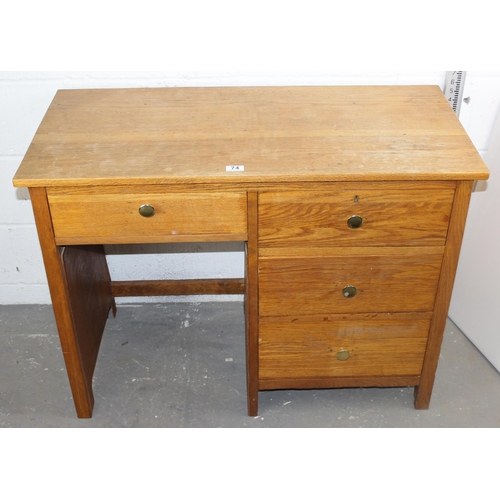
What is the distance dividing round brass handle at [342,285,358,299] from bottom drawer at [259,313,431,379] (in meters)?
0.08

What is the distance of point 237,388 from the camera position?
2090 millimetres

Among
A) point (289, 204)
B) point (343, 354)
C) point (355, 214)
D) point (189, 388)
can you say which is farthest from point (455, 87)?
point (189, 388)

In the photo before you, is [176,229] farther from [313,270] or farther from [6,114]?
[6,114]

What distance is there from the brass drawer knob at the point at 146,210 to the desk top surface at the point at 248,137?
0.08m

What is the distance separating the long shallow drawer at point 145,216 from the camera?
5.21 ft

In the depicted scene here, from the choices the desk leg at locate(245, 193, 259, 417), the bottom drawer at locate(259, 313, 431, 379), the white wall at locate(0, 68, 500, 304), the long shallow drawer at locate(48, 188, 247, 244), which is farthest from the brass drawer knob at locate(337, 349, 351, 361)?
the white wall at locate(0, 68, 500, 304)

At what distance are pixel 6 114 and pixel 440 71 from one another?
1447 millimetres

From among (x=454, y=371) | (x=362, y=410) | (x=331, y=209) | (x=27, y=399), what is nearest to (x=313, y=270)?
(x=331, y=209)

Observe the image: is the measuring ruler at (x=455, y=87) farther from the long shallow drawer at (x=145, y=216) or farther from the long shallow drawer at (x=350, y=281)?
the long shallow drawer at (x=145, y=216)

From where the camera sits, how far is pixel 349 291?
1.76 metres

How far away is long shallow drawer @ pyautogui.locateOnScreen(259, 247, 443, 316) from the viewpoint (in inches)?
67.2

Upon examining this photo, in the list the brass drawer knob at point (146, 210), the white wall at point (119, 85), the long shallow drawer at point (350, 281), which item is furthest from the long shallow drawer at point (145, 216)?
the white wall at point (119, 85)

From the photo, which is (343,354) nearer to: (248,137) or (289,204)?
(289,204)

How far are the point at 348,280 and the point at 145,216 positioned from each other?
0.59 meters
